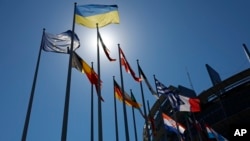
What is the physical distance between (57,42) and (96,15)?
9.94 feet

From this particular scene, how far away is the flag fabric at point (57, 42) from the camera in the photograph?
1739 cm

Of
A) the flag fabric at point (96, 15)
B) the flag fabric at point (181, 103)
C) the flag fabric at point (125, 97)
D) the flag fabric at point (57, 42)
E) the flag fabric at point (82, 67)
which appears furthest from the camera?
the flag fabric at point (181, 103)

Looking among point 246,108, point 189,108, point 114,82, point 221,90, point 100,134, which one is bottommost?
point 100,134

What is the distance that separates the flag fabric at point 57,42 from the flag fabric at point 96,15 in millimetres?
1191

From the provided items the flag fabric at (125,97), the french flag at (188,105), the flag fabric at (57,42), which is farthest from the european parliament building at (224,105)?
the flag fabric at (57,42)

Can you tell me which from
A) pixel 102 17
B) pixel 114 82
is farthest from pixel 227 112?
pixel 102 17

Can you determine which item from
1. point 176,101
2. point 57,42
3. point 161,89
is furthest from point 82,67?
point 176,101

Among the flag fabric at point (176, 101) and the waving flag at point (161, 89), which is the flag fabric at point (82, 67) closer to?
the waving flag at point (161, 89)

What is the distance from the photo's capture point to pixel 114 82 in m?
22.0

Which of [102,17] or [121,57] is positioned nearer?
[102,17]

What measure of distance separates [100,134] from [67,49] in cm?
626

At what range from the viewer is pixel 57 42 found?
1778cm

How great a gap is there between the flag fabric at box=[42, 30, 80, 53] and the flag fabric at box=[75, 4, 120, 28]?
46.9 inches

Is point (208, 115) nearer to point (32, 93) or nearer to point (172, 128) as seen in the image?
point (172, 128)
